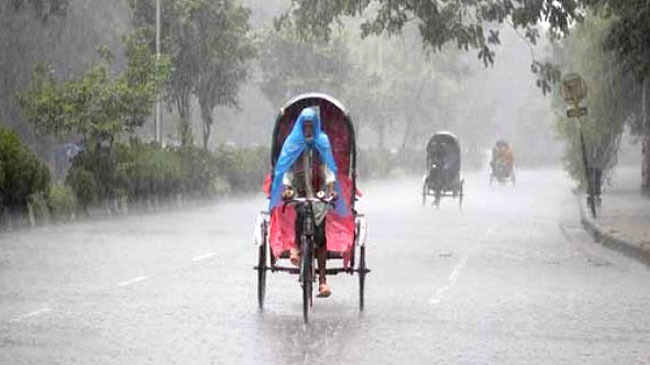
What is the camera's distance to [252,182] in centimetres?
4972

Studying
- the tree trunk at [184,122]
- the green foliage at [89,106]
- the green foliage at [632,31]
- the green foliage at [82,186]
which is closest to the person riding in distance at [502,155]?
the tree trunk at [184,122]

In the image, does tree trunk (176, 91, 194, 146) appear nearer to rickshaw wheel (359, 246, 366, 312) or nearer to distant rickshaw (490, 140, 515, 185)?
distant rickshaw (490, 140, 515, 185)

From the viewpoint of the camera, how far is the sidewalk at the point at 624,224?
22380mm

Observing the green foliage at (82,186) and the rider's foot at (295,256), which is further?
the green foliage at (82,186)

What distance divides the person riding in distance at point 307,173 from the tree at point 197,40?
30.1 m

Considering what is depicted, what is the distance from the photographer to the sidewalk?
2238 cm

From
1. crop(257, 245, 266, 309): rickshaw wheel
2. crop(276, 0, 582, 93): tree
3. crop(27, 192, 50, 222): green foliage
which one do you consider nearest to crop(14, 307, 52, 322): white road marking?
crop(257, 245, 266, 309): rickshaw wheel

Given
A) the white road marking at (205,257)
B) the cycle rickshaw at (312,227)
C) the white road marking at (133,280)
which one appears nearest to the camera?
the cycle rickshaw at (312,227)

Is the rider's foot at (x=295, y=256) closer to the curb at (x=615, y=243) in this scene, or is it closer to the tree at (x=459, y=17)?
the curb at (x=615, y=243)

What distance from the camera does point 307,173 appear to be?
12852 millimetres

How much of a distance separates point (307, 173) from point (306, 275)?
4.21 ft

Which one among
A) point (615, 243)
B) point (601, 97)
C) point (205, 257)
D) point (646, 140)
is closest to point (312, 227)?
point (205, 257)

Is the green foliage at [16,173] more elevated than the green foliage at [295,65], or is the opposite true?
the green foliage at [295,65]

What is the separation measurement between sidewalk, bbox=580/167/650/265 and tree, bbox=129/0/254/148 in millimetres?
14372
